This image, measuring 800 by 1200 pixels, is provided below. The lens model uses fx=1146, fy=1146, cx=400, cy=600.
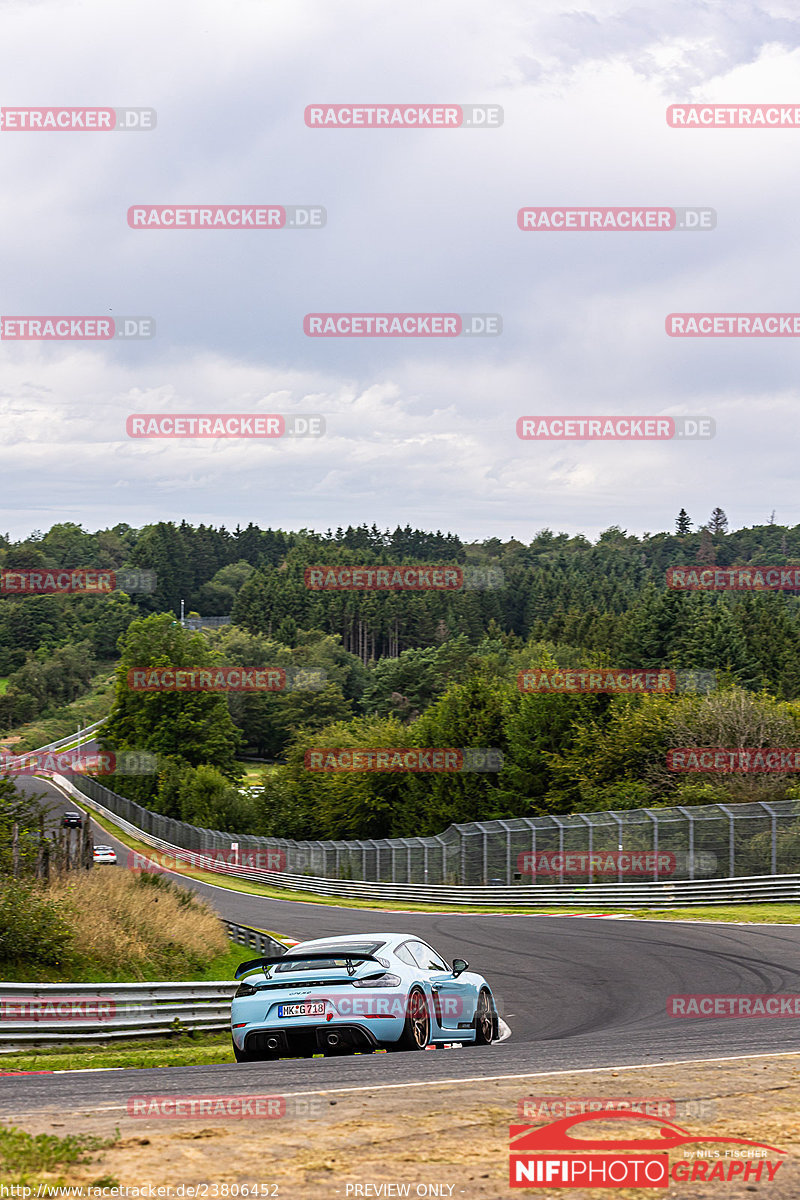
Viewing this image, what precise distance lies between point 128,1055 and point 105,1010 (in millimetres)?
1053

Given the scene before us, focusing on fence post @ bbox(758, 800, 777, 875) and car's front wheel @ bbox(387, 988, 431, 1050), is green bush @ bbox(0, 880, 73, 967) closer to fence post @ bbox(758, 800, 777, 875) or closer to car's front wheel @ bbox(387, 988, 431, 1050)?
car's front wheel @ bbox(387, 988, 431, 1050)

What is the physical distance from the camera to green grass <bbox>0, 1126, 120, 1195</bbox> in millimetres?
4918

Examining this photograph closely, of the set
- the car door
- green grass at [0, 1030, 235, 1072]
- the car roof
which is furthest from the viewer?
the car door

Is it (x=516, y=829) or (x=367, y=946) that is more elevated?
(x=367, y=946)

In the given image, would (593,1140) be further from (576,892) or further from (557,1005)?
(576,892)

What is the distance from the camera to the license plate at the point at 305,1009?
9492mm

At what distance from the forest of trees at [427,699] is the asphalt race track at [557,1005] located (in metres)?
12.5

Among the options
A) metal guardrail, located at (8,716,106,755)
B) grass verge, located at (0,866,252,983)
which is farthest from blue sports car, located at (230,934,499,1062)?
metal guardrail, located at (8,716,106,755)

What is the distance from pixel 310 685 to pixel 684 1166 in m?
130

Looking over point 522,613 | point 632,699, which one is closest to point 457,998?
point 632,699

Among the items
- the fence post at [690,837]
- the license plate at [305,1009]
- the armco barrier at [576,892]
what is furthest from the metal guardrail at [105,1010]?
the fence post at [690,837]

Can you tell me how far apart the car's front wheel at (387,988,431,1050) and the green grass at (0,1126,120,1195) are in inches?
173

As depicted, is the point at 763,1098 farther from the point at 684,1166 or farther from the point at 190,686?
the point at 190,686

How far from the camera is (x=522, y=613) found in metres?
184
